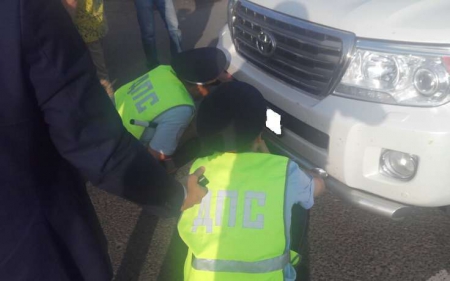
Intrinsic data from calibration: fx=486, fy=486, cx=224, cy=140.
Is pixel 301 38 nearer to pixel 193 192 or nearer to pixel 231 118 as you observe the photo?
pixel 231 118

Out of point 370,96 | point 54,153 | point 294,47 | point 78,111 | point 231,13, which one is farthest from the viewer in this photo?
point 231,13

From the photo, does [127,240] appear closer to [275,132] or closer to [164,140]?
[164,140]

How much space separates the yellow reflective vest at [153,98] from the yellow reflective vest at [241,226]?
1174 millimetres

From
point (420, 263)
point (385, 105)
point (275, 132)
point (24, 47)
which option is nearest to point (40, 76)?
point (24, 47)

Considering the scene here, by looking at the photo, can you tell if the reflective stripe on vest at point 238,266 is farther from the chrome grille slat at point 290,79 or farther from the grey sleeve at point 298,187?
the chrome grille slat at point 290,79

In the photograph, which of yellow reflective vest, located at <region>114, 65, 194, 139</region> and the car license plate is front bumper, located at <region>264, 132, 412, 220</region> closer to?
the car license plate

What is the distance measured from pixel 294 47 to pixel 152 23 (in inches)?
117

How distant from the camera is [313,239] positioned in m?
2.94

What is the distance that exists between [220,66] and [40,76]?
199 cm

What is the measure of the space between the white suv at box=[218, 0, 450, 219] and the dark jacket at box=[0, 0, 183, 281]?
3.45ft

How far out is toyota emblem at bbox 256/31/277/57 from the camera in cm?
282

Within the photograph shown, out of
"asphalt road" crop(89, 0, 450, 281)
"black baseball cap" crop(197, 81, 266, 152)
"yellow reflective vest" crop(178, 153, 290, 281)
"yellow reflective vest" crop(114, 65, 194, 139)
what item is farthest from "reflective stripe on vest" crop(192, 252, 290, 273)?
"yellow reflective vest" crop(114, 65, 194, 139)

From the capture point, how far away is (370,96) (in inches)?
91.7

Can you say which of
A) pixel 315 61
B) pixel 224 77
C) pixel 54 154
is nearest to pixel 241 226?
pixel 54 154
